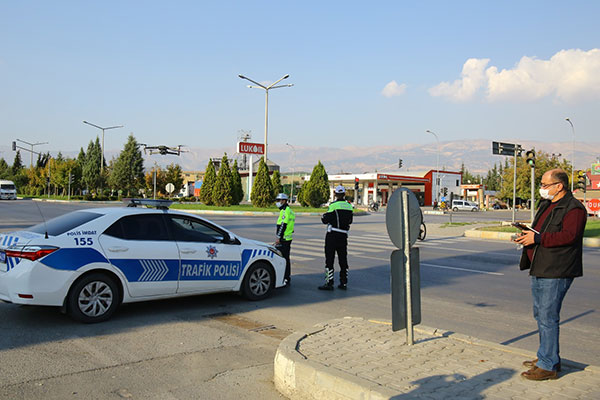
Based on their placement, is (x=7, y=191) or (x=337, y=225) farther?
(x=7, y=191)

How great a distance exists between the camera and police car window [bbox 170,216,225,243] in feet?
23.7

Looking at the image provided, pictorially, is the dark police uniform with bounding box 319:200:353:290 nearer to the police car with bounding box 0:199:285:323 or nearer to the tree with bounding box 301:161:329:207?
the police car with bounding box 0:199:285:323

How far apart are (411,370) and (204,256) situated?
3.83 meters

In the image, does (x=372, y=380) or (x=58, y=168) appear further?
(x=58, y=168)

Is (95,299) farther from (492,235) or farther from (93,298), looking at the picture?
(492,235)

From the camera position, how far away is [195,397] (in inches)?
165

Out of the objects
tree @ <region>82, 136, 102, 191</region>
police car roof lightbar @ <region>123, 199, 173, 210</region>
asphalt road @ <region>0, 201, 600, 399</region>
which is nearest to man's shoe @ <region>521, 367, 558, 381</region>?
asphalt road @ <region>0, 201, 600, 399</region>

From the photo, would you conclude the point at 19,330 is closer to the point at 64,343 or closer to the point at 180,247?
the point at 64,343

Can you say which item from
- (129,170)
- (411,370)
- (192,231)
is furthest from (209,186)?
(411,370)

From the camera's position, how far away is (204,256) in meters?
7.28

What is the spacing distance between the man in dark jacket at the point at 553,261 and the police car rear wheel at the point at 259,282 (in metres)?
4.51

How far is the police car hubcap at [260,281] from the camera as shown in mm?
7977

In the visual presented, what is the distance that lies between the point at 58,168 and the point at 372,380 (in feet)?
261

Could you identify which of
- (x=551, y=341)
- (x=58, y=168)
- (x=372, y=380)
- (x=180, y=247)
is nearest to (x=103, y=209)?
(x=180, y=247)
